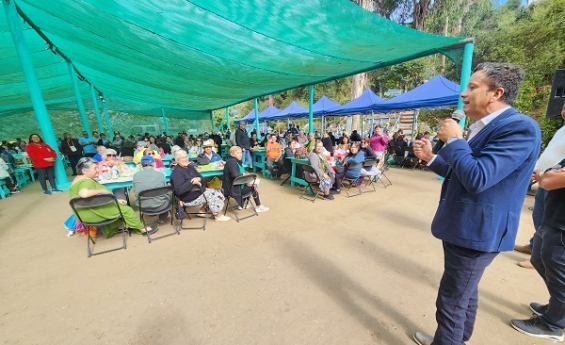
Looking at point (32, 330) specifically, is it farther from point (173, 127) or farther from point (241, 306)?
point (173, 127)

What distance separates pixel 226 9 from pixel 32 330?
12.3ft

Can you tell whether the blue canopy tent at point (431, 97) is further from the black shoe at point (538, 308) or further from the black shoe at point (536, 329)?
the black shoe at point (536, 329)

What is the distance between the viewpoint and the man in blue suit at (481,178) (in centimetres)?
102

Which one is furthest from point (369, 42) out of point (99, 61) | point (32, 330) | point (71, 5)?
point (99, 61)

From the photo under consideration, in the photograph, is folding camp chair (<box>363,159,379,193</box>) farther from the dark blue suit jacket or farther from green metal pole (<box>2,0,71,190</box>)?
green metal pole (<box>2,0,71,190</box>)

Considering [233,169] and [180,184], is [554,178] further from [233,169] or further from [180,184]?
[180,184]

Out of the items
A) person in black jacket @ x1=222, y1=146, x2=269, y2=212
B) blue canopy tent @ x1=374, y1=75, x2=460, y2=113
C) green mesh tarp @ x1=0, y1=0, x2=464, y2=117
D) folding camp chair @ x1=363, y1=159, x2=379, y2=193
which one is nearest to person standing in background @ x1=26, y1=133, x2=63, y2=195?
green mesh tarp @ x1=0, y1=0, x2=464, y2=117

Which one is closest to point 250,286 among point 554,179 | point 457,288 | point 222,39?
point 457,288

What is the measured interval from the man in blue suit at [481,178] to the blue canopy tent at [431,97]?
7638 millimetres

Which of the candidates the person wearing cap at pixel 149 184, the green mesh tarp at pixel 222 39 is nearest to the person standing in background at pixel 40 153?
the green mesh tarp at pixel 222 39

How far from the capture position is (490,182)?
3.32 ft

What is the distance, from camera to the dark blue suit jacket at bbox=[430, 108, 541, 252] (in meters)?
1.01

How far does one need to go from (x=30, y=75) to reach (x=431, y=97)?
35.7 feet

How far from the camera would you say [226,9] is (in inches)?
113
